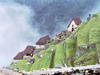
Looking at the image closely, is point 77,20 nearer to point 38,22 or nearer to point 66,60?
point 66,60

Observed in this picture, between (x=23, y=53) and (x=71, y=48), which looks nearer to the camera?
(x=71, y=48)

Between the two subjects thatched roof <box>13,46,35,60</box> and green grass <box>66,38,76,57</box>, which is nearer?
green grass <box>66,38,76,57</box>

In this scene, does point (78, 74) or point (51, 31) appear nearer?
point (78, 74)

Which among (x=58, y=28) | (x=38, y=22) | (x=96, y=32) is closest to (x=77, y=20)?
Result: (x=96, y=32)

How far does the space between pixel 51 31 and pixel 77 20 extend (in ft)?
122

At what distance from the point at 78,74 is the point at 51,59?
21.5 m

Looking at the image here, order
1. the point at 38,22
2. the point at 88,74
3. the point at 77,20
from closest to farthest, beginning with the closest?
1. the point at 88,74
2. the point at 77,20
3. the point at 38,22

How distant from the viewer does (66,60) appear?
22984 millimetres

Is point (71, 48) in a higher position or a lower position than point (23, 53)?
lower

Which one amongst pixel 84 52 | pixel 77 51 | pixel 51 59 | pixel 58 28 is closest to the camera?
pixel 84 52

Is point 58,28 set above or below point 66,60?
above

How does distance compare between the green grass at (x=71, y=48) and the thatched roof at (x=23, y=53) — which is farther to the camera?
the thatched roof at (x=23, y=53)

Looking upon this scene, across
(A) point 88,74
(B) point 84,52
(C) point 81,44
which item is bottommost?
(A) point 88,74

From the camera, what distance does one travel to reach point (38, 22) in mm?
91625
